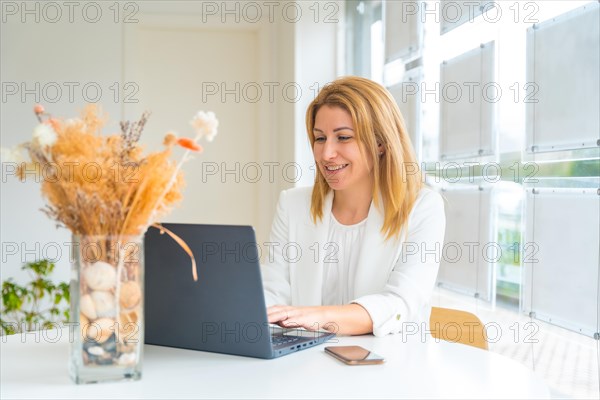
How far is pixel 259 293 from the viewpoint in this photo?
137cm

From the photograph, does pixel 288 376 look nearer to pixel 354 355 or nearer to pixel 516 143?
pixel 354 355

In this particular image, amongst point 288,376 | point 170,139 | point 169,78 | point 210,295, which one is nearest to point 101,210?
point 170,139

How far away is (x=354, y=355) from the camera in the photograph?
4.60 ft

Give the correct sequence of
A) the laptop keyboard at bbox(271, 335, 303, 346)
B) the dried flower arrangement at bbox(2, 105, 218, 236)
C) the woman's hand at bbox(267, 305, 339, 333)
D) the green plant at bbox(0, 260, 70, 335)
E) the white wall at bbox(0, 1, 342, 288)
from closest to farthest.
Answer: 1. the dried flower arrangement at bbox(2, 105, 218, 236)
2. the laptop keyboard at bbox(271, 335, 303, 346)
3. the woman's hand at bbox(267, 305, 339, 333)
4. the green plant at bbox(0, 260, 70, 335)
5. the white wall at bbox(0, 1, 342, 288)

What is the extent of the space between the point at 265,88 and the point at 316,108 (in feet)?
9.39

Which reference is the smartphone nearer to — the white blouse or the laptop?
the laptop

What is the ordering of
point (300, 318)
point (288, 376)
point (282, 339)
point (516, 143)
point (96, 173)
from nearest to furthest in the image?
point (96, 173)
point (288, 376)
point (282, 339)
point (300, 318)
point (516, 143)

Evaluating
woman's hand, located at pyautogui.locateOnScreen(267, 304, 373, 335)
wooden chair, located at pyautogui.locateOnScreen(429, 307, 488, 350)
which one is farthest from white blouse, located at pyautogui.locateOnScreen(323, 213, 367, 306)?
woman's hand, located at pyautogui.locateOnScreen(267, 304, 373, 335)

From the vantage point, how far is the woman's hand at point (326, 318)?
1656 mm

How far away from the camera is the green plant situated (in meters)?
4.39

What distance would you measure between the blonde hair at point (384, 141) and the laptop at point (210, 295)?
67 centimetres

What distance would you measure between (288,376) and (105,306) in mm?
355

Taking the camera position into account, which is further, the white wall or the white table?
the white wall

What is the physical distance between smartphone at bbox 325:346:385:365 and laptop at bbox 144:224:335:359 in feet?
0.27
